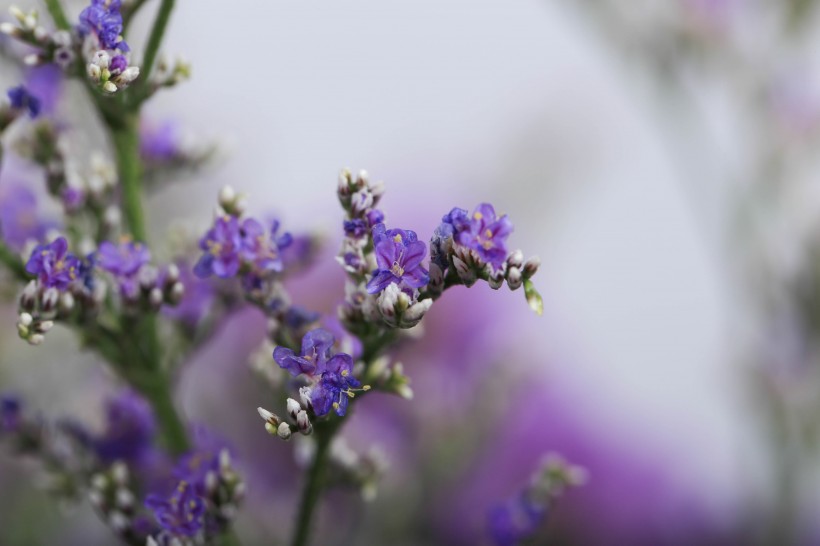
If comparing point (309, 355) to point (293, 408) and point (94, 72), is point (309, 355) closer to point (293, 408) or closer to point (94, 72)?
point (293, 408)

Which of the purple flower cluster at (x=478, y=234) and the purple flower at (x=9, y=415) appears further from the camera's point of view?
the purple flower at (x=9, y=415)

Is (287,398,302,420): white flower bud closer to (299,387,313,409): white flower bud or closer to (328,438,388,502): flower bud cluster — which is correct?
(299,387,313,409): white flower bud

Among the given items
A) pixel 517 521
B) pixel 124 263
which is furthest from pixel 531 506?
pixel 124 263

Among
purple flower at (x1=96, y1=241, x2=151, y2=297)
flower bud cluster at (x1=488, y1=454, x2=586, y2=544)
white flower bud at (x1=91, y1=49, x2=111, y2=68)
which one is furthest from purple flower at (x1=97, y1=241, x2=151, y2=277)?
flower bud cluster at (x1=488, y1=454, x2=586, y2=544)

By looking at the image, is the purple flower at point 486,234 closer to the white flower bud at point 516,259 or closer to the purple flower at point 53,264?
the white flower bud at point 516,259

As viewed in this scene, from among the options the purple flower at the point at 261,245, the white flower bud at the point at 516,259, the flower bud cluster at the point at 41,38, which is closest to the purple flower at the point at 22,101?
the flower bud cluster at the point at 41,38
